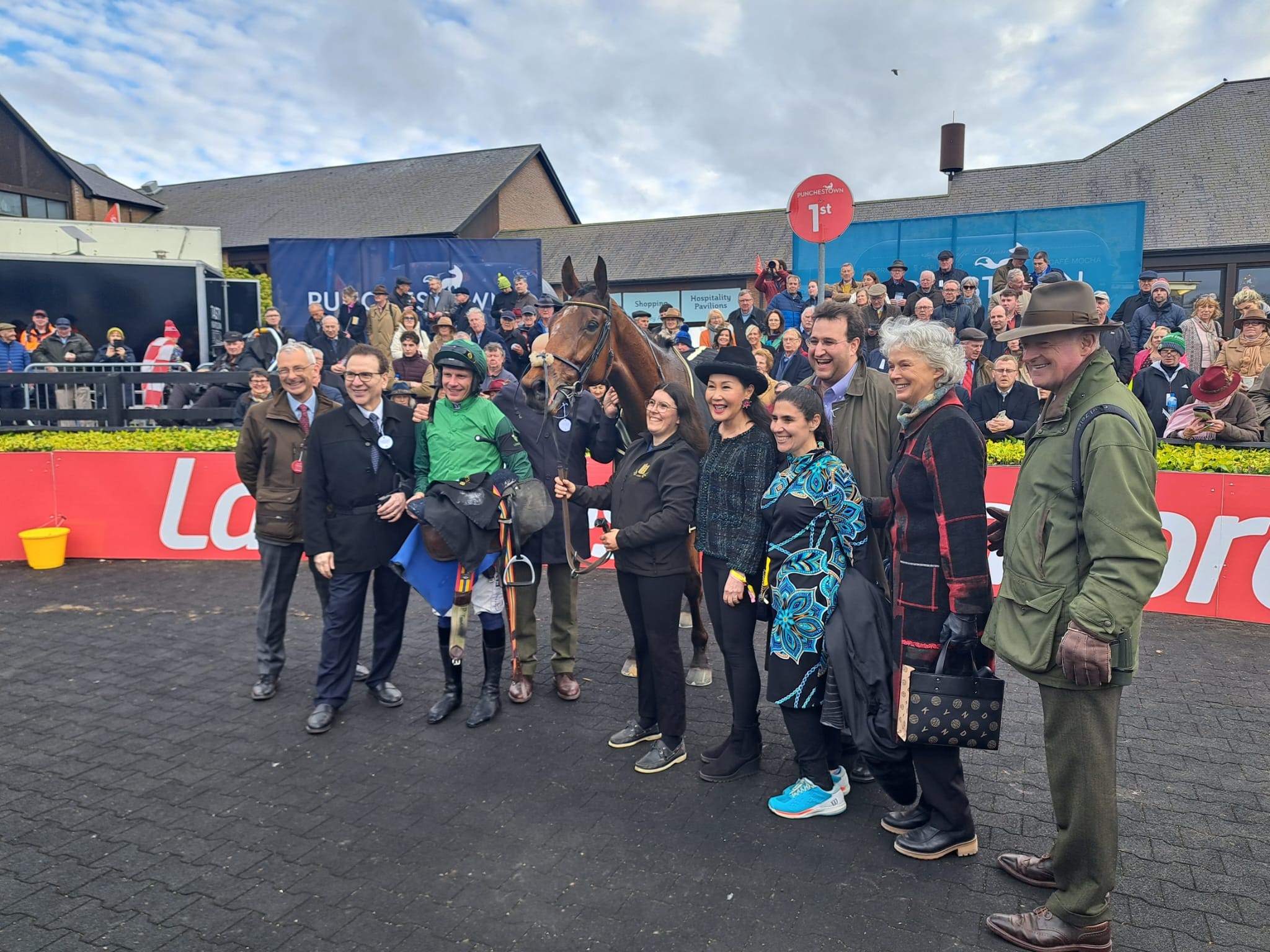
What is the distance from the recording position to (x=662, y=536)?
4266 mm

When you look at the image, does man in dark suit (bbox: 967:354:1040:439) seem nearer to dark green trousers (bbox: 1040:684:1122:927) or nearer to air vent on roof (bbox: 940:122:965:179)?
dark green trousers (bbox: 1040:684:1122:927)

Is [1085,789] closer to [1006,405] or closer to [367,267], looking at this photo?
[1006,405]

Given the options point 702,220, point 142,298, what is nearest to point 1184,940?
point 142,298

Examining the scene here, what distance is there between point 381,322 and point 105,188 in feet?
93.7

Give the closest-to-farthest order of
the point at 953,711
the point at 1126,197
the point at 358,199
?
the point at 953,711
the point at 1126,197
the point at 358,199

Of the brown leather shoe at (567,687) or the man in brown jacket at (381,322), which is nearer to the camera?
the brown leather shoe at (567,687)

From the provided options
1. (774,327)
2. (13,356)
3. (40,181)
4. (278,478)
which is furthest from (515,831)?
(40,181)

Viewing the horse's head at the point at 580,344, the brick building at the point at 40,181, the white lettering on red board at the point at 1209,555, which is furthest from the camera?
the brick building at the point at 40,181

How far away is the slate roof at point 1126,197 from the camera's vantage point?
69.9ft

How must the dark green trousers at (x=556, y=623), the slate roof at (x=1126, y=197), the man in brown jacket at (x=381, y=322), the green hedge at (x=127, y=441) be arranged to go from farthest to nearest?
the slate roof at (x=1126, y=197) < the man in brown jacket at (x=381, y=322) < the green hedge at (x=127, y=441) < the dark green trousers at (x=556, y=623)

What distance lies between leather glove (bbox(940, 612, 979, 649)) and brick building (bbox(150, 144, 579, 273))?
1156 inches

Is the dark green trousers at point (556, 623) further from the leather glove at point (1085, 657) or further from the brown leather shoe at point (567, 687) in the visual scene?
the leather glove at point (1085, 657)

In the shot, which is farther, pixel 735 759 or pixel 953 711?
pixel 735 759

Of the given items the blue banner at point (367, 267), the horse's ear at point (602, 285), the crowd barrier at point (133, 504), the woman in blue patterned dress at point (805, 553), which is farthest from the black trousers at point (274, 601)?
the blue banner at point (367, 267)
